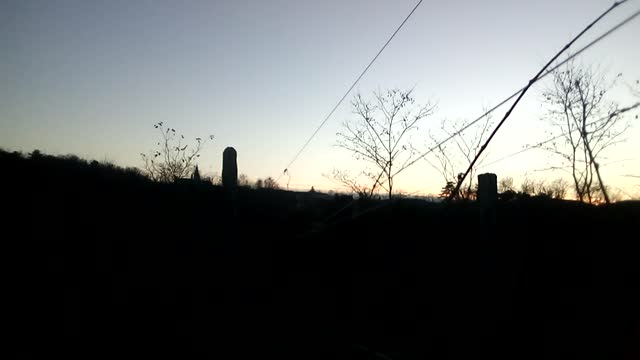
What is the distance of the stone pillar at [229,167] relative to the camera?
→ 31.1ft

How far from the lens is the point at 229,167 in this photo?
9.54 meters

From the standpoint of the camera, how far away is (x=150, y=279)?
349 inches

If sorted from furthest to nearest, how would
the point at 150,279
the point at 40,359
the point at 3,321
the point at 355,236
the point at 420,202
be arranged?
the point at 420,202 < the point at 355,236 < the point at 150,279 < the point at 3,321 < the point at 40,359

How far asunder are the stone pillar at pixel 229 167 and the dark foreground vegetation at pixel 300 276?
0.44 metres

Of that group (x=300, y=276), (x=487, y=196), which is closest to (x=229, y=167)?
(x=300, y=276)

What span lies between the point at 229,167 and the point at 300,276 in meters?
2.94

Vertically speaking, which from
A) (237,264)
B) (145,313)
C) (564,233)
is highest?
(564,233)

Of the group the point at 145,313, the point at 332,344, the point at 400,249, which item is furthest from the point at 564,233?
the point at 145,313

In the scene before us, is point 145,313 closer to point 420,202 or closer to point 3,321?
point 3,321

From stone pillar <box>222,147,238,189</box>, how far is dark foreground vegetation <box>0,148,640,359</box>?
44 centimetres

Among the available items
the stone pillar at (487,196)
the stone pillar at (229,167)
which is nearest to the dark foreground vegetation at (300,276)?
the stone pillar at (487,196)

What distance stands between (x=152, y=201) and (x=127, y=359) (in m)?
5.13

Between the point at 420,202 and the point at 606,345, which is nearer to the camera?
the point at 606,345

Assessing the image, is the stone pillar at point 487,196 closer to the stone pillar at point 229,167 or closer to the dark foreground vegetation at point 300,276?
the dark foreground vegetation at point 300,276
